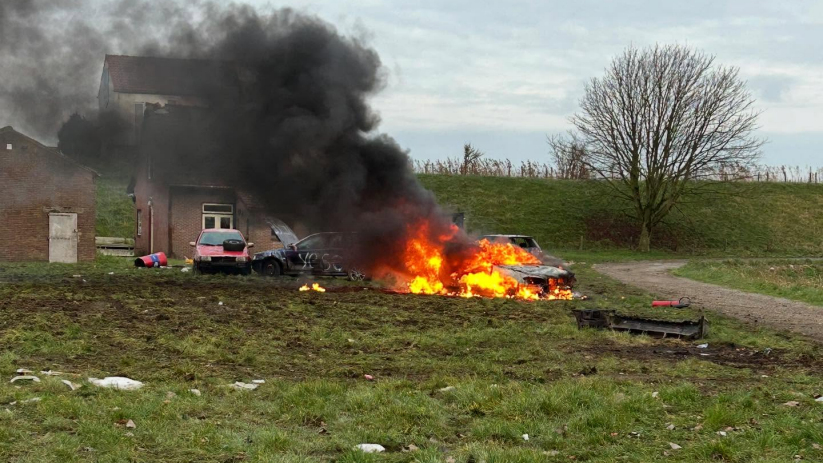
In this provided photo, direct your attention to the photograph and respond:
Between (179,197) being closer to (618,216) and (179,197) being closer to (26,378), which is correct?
(26,378)

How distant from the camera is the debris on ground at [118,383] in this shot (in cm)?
805

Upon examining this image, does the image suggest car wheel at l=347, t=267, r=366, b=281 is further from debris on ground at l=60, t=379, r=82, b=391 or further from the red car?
debris on ground at l=60, t=379, r=82, b=391

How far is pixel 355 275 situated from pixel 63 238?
15.9 meters

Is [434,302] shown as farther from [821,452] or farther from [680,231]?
[680,231]

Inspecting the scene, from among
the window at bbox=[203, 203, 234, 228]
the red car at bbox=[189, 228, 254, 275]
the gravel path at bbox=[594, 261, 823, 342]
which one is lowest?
the gravel path at bbox=[594, 261, 823, 342]

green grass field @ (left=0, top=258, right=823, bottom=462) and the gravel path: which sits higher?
green grass field @ (left=0, top=258, right=823, bottom=462)

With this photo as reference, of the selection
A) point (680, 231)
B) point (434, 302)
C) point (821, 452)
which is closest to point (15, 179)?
point (434, 302)

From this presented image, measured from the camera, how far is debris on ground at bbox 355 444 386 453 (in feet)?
20.1

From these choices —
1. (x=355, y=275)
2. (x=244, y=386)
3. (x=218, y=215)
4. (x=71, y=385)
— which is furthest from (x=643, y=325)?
(x=218, y=215)

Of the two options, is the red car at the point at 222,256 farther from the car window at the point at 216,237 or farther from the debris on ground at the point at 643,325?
the debris on ground at the point at 643,325

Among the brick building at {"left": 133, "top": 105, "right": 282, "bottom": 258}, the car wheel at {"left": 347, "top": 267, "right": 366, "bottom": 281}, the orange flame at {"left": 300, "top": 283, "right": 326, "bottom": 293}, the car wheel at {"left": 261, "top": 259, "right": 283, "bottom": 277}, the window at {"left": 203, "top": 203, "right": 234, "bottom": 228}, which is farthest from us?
the window at {"left": 203, "top": 203, "right": 234, "bottom": 228}

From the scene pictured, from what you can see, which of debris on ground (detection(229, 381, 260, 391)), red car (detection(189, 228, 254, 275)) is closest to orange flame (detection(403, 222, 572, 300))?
red car (detection(189, 228, 254, 275))

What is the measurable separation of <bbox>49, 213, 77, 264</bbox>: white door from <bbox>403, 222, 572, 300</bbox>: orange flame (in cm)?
1851

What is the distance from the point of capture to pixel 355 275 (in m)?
24.4
